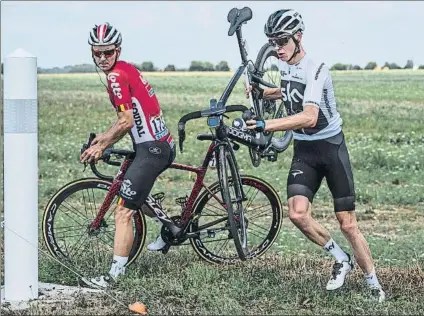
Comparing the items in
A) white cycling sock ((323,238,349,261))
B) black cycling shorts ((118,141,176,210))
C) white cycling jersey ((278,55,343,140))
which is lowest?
white cycling sock ((323,238,349,261))

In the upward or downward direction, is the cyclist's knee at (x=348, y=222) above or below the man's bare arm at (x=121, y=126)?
below

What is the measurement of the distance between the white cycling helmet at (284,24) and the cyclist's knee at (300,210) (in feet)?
3.89

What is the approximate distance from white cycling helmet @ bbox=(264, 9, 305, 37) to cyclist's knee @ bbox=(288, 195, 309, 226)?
118 cm

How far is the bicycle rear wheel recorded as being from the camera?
7891mm

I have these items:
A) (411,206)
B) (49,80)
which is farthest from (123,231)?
(49,80)

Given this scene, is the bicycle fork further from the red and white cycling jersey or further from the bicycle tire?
the bicycle tire

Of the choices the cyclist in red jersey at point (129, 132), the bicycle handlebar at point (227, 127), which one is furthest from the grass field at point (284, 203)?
the bicycle handlebar at point (227, 127)

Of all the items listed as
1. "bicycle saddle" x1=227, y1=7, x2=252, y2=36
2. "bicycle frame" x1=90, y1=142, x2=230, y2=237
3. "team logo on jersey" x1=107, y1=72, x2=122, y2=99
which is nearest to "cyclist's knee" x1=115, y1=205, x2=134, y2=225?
"bicycle frame" x1=90, y1=142, x2=230, y2=237

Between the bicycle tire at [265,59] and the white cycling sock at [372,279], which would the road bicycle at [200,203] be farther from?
the white cycling sock at [372,279]

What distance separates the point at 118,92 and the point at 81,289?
146 cm

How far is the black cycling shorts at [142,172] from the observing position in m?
7.77

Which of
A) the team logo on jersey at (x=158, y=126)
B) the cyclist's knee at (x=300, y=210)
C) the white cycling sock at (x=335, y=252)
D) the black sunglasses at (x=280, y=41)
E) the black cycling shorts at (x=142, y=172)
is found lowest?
the white cycling sock at (x=335, y=252)

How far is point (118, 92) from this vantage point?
7.56 metres

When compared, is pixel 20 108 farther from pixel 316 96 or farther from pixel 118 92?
pixel 316 96
